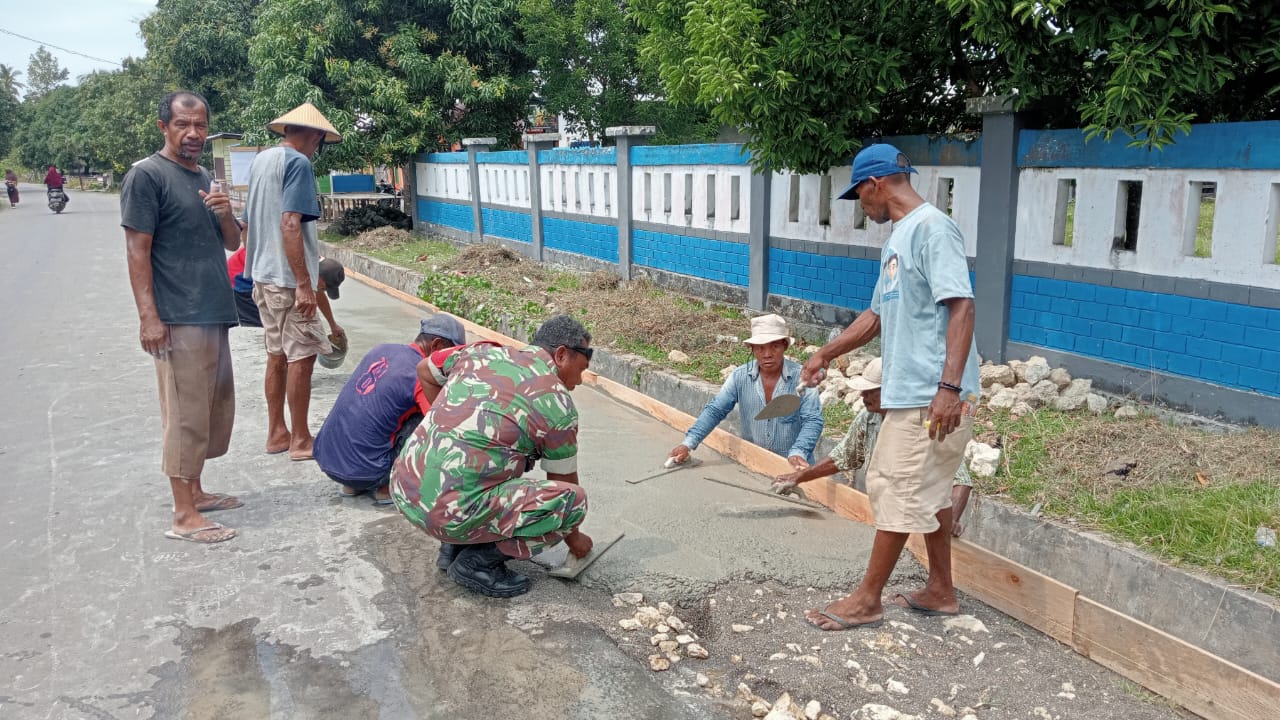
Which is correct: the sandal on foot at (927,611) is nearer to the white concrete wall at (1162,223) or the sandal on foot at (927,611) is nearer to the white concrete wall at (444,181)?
the white concrete wall at (1162,223)

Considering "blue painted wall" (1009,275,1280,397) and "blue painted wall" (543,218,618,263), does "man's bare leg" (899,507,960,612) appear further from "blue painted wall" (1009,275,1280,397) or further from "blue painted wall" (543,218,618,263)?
"blue painted wall" (543,218,618,263)

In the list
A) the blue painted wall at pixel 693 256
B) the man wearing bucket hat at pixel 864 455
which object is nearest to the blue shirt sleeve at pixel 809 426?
the man wearing bucket hat at pixel 864 455

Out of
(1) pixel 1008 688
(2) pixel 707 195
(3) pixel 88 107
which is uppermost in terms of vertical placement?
(3) pixel 88 107

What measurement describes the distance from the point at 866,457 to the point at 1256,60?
310cm

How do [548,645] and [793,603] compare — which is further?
[793,603]

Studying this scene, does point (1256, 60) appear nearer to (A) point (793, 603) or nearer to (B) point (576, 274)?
(A) point (793, 603)

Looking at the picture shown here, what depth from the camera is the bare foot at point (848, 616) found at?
371 centimetres

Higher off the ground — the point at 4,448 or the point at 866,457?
the point at 866,457

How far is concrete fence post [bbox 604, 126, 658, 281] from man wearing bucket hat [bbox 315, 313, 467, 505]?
248 inches

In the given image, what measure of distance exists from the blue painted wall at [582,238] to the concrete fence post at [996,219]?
19.2ft

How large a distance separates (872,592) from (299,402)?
12.2 feet

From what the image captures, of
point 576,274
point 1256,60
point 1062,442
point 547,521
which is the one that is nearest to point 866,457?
point 1062,442

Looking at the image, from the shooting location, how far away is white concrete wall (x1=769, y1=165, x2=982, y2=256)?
652 cm

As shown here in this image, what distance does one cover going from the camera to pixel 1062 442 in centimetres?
482
